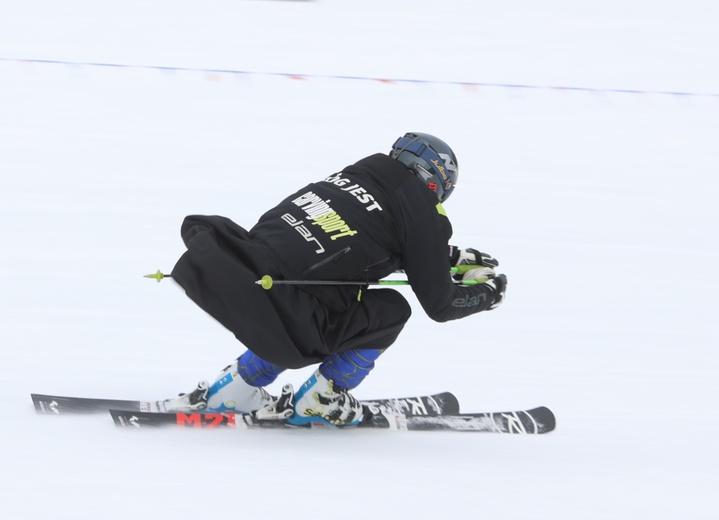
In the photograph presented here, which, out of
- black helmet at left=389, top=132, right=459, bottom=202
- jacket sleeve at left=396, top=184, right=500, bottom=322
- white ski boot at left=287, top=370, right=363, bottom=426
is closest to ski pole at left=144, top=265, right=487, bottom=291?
jacket sleeve at left=396, top=184, right=500, bottom=322

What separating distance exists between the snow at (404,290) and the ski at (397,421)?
2.7 inches

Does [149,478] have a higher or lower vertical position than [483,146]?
lower

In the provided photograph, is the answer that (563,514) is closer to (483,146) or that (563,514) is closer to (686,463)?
(686,463)

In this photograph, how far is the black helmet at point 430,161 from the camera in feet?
12.6

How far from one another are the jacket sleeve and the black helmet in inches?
5.2

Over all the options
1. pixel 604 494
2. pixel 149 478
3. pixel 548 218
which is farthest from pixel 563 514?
pixel 548 218

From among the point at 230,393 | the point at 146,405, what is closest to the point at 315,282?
the point at 230,393

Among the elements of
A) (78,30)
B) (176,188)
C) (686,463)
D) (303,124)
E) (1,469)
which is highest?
(78,30)

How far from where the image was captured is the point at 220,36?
8727 mm

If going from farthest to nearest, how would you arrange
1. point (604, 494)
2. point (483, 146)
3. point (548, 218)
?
point (483, 146), point (548, 218), point (604, 494)

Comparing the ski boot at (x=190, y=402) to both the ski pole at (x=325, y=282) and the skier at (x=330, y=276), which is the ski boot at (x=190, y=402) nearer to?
the skier at (x=330, y=276)

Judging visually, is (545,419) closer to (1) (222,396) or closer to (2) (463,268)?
(2) (463,268)

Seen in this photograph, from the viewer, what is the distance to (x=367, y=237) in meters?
3.67

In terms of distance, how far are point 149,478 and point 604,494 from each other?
5.47 ft
